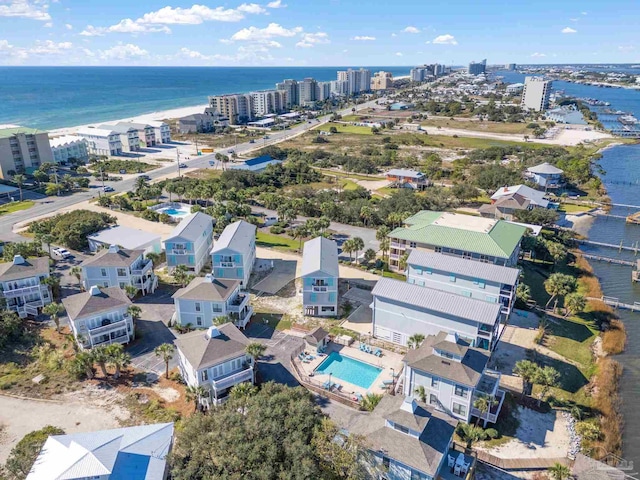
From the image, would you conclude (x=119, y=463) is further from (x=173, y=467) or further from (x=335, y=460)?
(x=335, y=460)

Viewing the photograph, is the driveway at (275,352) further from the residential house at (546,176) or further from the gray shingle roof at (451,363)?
the residential house at (546,176)

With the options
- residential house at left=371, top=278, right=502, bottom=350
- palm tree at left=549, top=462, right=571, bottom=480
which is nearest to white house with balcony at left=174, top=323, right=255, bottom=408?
residential house at left=371, top=278, right=502, bottom=350

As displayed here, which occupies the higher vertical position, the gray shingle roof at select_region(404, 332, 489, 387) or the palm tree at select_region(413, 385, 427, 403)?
the gray shingle roof at select_region(404, 332, 489, 387)

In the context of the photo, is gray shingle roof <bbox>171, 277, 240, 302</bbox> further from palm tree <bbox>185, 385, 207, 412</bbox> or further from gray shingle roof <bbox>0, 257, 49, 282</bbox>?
gray shingle roof <bbox>0, 257, 49, 282</bbox>

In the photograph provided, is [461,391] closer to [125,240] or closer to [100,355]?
[100,355]

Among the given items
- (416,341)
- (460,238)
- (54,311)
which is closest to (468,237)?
(460,238)

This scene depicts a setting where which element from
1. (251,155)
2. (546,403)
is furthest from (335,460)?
(251,155)
